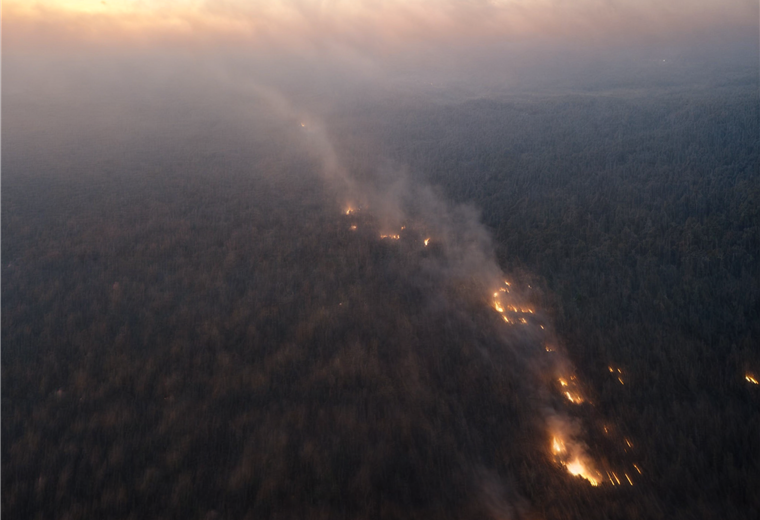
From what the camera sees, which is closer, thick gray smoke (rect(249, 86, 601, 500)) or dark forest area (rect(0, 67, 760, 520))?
dark forest area (rect(0, 67, 760, 520))

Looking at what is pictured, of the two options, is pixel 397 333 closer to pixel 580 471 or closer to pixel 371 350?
pixel 371 350

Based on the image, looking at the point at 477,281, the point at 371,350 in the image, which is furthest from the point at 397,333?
the point at 477,281

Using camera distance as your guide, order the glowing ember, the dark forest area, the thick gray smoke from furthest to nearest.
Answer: the thick gray smoke, the glowing ember, the dark forest area

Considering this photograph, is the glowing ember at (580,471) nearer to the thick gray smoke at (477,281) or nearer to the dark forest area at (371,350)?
the thick gray smoke at (477,281)

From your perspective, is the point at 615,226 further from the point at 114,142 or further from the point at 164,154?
the point at 114,142

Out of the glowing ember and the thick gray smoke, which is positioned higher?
the glowing ember

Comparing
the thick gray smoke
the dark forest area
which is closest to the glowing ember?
the thick gray smoke

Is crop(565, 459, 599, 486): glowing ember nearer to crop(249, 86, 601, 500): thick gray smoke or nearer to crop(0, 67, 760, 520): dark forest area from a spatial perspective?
crop(249, 86, 601, 500): thick gray smoke

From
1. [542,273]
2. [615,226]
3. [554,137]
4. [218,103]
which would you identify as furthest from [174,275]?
[218,103]

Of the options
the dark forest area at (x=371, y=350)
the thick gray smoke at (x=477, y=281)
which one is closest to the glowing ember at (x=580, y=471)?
the thick gray smoke at (x=477, y=281)
